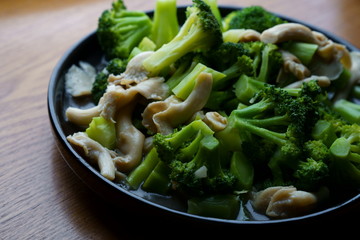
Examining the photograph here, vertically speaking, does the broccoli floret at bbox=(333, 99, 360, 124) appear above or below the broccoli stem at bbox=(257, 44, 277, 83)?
below

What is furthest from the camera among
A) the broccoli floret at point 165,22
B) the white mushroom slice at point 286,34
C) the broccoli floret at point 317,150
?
the broccoli floret at point 165,22

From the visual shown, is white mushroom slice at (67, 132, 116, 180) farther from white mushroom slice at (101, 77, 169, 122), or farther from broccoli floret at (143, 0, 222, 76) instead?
broccoli floret at (143, 0, 222, 76)

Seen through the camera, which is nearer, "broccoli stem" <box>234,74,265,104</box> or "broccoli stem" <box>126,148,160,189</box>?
"broccoli stem" <box>126,148,160,189</box>

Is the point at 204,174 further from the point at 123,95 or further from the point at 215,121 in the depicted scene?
the point at 123,95

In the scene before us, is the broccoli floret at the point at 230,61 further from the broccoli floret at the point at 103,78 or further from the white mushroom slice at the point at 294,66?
the broccoli floret at the point at 103,78

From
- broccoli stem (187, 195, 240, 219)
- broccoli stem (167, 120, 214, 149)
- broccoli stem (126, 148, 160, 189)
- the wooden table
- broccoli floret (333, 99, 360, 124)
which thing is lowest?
the wooden table

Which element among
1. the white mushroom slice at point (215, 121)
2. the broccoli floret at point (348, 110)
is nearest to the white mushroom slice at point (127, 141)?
the white mushroom slice at point (215, 121)

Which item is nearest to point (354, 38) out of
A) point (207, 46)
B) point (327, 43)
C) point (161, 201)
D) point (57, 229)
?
point (327, 43)

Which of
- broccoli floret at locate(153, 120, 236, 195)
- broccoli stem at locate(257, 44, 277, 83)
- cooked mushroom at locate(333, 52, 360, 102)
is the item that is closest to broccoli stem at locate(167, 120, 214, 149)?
broccoli floret at locate(153, 120, 236, 195)
